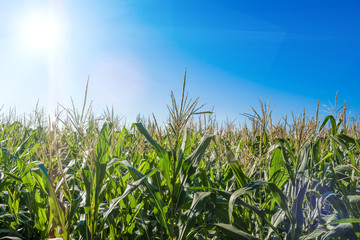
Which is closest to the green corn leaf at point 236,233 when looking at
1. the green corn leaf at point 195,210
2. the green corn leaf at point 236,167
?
the green corn leaf at point 195,210

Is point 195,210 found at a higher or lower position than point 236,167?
lower

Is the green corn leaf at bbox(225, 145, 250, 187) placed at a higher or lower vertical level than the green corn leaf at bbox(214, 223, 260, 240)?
higher

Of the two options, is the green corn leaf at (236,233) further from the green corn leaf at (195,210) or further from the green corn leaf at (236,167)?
the green corn leaf at (236,167)

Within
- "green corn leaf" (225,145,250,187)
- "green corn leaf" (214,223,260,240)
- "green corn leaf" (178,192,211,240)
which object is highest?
"green corn leaf" (225,145,250,187)

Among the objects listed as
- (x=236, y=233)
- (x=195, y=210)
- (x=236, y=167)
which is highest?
Result: (x=236, y=167)

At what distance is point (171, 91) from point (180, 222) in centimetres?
90

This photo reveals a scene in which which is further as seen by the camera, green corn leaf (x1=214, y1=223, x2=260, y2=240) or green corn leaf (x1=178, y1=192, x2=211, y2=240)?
green corn leaf (x1=178, y1=192, x2=211, y2=240)

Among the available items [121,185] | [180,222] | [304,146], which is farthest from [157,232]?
[304,146]

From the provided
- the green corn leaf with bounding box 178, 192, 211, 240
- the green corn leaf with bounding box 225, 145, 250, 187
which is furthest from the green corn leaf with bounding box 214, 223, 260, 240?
the green corn leaf with bounding box 225, 145, 250, 187

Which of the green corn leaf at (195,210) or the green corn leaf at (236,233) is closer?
the green corn leaf at (236,233)

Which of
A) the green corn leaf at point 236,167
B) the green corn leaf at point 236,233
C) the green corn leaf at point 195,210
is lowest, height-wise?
the green corn leaf at point 236,233

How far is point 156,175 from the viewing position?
63.9 inches

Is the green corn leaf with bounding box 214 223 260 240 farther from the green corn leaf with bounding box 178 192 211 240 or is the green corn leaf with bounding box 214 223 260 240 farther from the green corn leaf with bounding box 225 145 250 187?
the green corn leaf with bounding box 225 145 250 187

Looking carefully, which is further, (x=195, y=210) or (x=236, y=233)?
(x=195, y=210)
